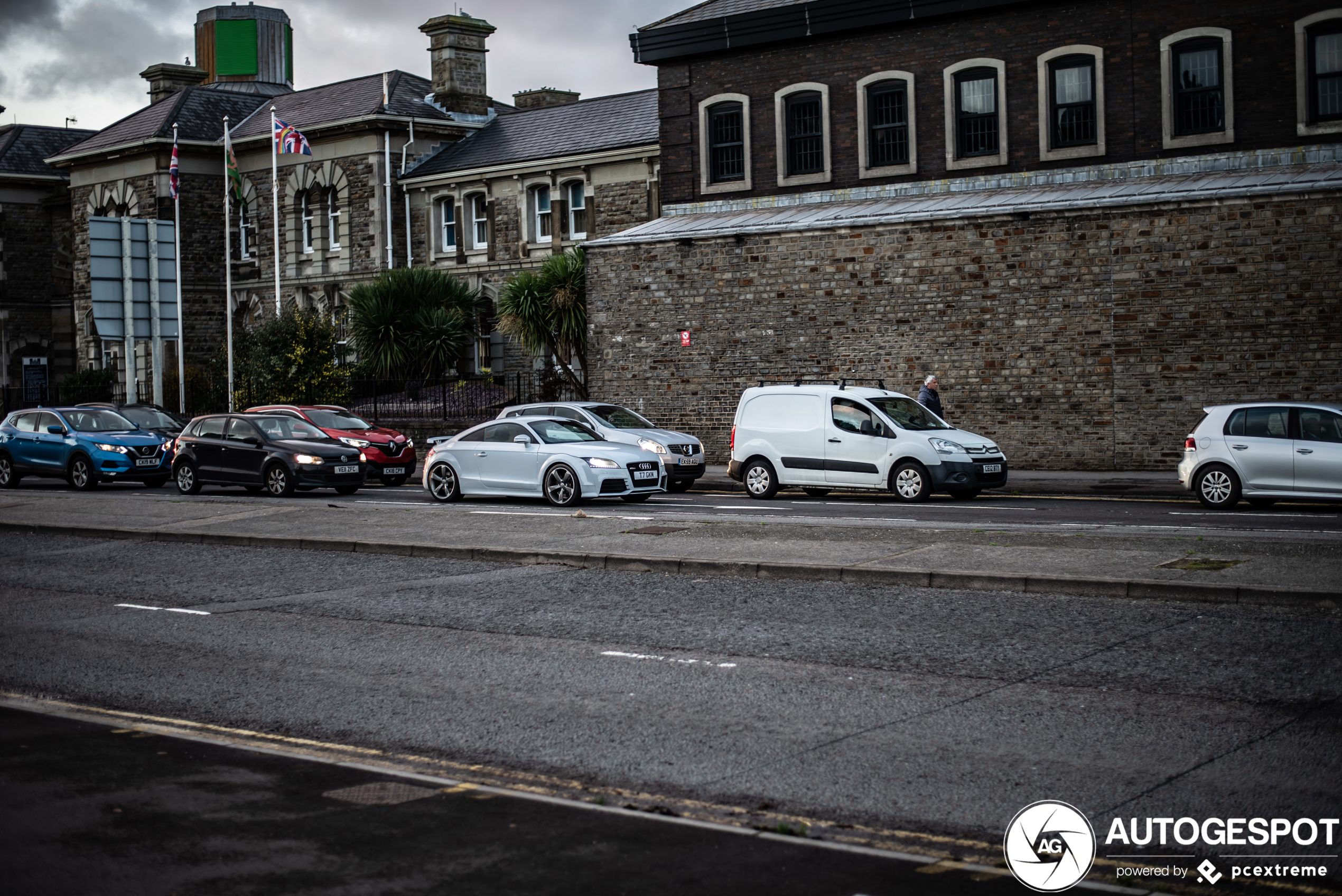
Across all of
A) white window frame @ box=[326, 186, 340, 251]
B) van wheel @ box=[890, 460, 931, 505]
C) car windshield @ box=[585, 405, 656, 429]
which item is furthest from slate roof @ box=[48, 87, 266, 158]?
van wheel @ box=[890, 460, 931, 505]

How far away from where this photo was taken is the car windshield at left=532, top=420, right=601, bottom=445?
2078 centimetres

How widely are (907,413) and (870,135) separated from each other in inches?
434

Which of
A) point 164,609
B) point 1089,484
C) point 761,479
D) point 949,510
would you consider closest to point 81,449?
point 761,479

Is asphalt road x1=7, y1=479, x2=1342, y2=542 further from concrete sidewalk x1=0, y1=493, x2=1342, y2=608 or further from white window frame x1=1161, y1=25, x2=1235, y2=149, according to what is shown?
white window frame x1=1161, y1=25, x2=1235, y2=149

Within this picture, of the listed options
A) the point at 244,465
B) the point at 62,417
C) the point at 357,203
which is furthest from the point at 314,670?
the point at 357,203

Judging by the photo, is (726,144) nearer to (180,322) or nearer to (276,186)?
(180,322)

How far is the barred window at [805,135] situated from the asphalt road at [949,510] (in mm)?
10109

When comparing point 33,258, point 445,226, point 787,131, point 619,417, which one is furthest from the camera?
point 33,258

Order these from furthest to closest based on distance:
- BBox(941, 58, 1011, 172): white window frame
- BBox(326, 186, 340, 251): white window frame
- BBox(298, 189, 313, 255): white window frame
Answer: BBox(298, 189, 313, 255): white window frame → BBox(326, 186, 340, 251): white window frame → BBox(941, 58, 1011, 172): white window frame

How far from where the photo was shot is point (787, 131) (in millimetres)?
31016

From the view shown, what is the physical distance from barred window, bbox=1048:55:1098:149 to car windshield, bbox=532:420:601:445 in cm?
1258

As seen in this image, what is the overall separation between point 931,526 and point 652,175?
1066 inches

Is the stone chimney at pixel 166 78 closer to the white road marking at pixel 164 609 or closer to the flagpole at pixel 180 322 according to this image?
the flagpole at pixel 180 322

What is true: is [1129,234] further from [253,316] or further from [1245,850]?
[253,316]
